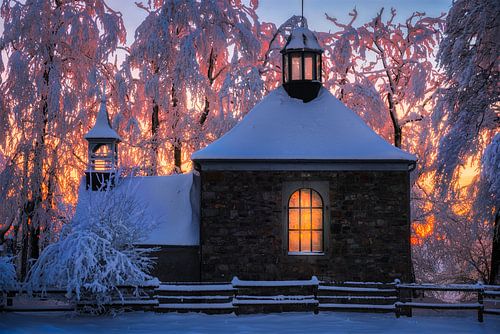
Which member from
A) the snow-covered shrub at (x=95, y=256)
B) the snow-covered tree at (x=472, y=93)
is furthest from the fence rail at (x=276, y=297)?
the snow-covered tree at (x=472, y=93)

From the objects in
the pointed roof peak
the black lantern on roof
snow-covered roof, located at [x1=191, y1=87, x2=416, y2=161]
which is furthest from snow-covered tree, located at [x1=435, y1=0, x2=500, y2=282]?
the pointed roof peak

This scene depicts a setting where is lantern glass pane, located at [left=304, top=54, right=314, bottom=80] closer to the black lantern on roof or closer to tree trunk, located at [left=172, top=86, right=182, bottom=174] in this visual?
the black lantern on roof

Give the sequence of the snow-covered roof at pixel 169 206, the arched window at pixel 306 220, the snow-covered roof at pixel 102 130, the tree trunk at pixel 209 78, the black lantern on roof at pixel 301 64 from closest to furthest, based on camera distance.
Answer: the arched window at pixel 306 220 < the snow-covered roof at pixel 169 206 < the black lantern on roof at pixel 301 64 < the snow-covered roof at pixel 102 130 < the tree trunk at pixel 209 78

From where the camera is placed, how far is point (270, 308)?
15.8 m

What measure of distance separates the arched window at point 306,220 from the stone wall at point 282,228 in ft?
1.02

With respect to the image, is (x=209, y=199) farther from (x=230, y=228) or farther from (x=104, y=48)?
(x=104, y=48)

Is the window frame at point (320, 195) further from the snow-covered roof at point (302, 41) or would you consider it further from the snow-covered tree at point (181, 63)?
the snow-covered tree at point (181, 63)

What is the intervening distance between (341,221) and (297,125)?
2884 millimetres

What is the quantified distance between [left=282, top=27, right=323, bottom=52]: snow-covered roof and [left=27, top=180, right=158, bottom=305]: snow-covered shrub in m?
7.53

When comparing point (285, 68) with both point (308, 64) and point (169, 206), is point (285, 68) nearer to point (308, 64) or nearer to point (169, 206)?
point (308, 64)

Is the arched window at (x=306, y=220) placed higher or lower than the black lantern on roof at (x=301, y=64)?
lower

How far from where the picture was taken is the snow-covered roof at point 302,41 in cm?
1906

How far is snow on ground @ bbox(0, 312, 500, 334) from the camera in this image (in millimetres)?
12555

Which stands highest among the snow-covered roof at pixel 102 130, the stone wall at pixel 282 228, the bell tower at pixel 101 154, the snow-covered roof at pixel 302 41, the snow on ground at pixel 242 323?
the snow-covered roof at pixel 302 41
